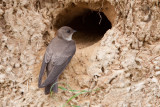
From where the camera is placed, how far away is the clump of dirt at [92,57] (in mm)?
2377

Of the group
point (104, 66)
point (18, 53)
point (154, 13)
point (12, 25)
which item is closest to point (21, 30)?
point (12, 25)

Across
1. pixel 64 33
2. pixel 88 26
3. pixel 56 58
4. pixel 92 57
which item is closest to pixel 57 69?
pixel 56 58

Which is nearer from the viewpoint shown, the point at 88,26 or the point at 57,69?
the point at 57,69

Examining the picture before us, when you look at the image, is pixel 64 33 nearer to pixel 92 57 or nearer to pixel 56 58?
pixel 56 58

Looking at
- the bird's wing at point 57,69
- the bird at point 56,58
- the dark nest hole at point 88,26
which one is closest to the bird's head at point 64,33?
the bird at point 56,58

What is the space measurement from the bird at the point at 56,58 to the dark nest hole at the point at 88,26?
436 millimetres

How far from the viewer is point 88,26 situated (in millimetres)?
4199

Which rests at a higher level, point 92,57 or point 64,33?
point 64,33

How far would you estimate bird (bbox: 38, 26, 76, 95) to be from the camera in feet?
8.30

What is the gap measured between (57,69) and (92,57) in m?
0.43

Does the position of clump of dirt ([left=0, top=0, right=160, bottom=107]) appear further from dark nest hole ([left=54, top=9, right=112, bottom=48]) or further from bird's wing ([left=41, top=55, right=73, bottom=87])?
Answer: dark nest hole ([left=54, top=9, right=112, bottom=48])

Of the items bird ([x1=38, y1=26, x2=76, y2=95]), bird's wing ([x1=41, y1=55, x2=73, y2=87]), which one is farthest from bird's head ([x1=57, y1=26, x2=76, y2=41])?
bird's wing ([x1=41, y1=55, x2=73, y2=87])

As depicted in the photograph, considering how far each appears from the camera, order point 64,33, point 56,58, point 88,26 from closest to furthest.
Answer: point 56,58 → point 64,33 → point 88,26

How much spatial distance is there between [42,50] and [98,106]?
1.06 m
